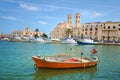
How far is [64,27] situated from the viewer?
7372 inches

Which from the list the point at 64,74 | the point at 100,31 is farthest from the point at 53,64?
the point at 100,31

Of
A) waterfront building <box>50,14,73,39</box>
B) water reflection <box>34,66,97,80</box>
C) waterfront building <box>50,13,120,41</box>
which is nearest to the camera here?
water reflection <box>34,66,97,80</box>

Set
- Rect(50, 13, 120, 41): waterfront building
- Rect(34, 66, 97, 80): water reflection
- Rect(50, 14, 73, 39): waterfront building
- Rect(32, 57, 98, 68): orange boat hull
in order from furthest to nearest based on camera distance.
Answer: Rect(50, 14, 73, 39): waterfront building
Rect(50, 13, 120, 41): waterfront building
Rect(32, 57, 98, 68): orange boat hull
Rect(34, 66, 97, 80): water reflection

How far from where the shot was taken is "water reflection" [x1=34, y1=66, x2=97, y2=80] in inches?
924

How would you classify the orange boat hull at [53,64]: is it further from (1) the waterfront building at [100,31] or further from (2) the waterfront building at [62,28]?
(2) the waterfront building at [62,28]

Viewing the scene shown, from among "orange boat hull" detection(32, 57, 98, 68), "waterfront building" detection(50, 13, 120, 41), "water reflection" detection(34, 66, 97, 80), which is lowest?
"water reflection" detection(34, 66, 97, 80)

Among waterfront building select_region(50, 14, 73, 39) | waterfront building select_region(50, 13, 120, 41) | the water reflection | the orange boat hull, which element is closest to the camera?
the water reflection

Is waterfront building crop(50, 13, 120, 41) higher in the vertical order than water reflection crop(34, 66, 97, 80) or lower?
higher

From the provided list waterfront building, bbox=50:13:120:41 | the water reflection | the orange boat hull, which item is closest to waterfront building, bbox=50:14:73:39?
waterfront building, bbox=50:13:120:41

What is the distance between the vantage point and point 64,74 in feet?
82.5

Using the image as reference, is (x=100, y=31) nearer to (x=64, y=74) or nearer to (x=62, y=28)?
(x=62, y=28)

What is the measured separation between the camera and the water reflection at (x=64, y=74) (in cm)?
2346

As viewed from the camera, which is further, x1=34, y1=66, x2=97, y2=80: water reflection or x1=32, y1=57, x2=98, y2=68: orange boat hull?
x1=32, y1=57, x2=98, y2=68: orange boat hull

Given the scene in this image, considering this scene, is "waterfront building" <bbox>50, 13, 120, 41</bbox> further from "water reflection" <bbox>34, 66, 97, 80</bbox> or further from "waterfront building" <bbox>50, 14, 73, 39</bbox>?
"water reflection" <bbox>34, 66, 97, 80</bbox>
